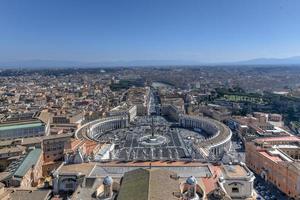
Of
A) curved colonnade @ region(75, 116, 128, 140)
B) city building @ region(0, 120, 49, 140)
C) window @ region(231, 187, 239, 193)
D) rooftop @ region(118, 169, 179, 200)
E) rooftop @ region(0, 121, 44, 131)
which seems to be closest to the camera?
rooftop @ region(118, 169, 179, 200)

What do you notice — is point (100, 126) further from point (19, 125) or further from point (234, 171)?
point (234, 171)

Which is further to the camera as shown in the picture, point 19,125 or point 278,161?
point 19,125

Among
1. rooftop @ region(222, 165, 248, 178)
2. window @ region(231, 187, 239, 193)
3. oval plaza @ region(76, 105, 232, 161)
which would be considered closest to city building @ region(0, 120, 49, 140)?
oval plaza @ region(76, 105, 232, 161)

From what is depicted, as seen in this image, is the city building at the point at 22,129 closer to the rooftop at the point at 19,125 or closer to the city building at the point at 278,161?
the rooftop at the point at 19,125

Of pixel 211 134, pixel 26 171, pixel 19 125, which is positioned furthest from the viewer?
pixel 211 134

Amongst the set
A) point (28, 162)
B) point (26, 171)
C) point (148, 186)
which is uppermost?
point (148, 186)

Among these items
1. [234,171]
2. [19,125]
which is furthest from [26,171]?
[234,171]

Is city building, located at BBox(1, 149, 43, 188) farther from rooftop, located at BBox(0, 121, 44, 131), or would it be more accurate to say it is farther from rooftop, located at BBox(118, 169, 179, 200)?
rooftop, located at BBox(118, 169, 179, 200)

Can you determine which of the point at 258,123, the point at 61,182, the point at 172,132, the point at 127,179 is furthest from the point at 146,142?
the point at 127,179

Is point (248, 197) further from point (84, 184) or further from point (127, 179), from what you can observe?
point (84, 184)
